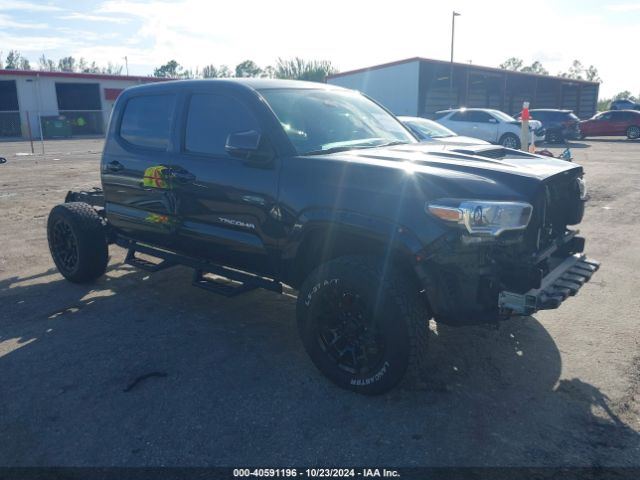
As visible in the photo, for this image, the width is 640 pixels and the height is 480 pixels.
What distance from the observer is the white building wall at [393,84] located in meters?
33.3

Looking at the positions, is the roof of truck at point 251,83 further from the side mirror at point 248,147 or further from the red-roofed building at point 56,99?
the red-roofed building at point 56,99

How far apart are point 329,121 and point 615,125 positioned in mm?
28712

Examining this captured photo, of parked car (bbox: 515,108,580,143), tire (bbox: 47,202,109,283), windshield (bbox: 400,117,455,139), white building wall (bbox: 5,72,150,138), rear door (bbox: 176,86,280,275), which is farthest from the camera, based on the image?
white building wall (bbox: 5,72,150,138)

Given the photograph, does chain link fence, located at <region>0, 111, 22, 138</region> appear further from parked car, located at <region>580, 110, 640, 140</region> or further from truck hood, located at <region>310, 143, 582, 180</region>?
truck hood, located at <region>310, 143, 582, 180</region>

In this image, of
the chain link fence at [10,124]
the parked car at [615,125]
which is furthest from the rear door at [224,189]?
the chain link fence at [10,124]

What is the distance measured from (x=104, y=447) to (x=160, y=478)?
0.45 m

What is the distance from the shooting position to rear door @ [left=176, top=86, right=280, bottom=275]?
3.79 m

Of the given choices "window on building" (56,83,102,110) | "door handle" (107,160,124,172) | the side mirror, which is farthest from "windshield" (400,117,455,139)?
"window on building" (56,83,102,110)

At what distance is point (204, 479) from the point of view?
8.70ft

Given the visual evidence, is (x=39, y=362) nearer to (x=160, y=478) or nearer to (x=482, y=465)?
(x=160, y=478)

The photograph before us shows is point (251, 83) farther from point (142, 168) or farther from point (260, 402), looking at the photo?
point (260, 402)

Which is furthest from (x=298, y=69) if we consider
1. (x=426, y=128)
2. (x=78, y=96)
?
(x=426, y=128)

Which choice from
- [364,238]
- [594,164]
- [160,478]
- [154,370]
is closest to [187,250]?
[154,370]

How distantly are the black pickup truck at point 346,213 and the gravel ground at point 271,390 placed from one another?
0.38 m
